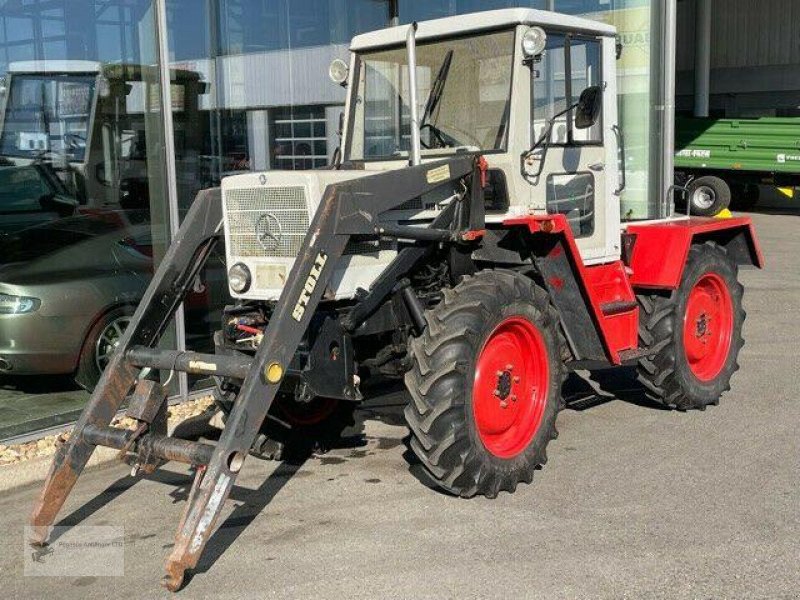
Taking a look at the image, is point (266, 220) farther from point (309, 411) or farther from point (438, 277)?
point (309, 411)

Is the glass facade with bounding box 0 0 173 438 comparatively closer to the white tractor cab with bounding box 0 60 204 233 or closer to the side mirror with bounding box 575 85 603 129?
the white tractor cab with bounding box 0 60 204 233

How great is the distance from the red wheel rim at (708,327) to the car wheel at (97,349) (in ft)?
13.6

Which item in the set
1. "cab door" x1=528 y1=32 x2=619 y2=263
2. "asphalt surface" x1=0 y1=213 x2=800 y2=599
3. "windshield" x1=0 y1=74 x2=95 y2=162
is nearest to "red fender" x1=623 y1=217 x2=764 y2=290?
"cab door" x1=528 y1=32 x2=619 y2=263

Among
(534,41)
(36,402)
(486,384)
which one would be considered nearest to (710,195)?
(534,41)

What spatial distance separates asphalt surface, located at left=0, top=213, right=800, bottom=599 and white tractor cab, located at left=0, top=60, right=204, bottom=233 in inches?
78.0

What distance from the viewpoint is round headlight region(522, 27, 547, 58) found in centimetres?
578

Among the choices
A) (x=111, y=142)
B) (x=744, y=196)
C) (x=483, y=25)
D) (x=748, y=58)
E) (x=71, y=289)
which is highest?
(x=748, y=58)

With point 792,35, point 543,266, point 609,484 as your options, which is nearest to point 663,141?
point 543,266

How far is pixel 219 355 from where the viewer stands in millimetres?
5074

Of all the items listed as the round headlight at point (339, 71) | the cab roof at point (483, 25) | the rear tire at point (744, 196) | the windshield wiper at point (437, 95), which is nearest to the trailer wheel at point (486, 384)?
the windshield wiper at point (437, 95)

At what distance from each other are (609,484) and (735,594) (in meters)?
1.47

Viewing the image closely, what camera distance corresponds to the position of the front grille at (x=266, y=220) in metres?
5.33

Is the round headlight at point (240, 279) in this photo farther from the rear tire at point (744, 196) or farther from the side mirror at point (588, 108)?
the rear tire at point (744, 196)

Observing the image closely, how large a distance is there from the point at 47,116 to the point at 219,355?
2.97 m
